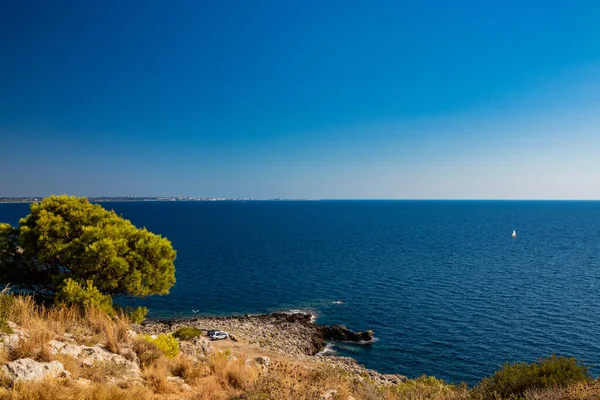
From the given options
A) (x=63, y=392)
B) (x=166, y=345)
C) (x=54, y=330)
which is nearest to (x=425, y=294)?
(x=166, y=345)

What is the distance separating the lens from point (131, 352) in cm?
1084

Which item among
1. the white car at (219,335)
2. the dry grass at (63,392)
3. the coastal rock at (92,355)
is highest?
the dry grass at (63,392)

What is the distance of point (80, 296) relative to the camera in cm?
1853

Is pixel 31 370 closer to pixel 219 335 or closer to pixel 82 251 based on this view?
pixel 82 251

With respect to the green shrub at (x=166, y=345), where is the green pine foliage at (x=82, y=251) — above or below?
above

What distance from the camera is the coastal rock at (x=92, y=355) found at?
9242 mm

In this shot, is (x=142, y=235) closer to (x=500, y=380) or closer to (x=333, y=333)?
(x=500, y=380)

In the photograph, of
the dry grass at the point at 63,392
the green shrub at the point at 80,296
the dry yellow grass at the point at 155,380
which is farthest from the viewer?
the green shrub at the point at 80,296

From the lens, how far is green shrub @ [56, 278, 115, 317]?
60.0 ft

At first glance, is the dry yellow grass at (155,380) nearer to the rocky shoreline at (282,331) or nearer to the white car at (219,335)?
the rocky shoreline at (282,331)

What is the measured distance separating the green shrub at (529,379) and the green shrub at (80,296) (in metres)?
17.2

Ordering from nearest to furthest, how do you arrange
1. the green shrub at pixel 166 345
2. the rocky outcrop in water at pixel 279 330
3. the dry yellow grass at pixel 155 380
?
the dry yellow grass at pixel 155 380 → the green shrub at pixel 166 345 → the rocky outcrop in water at pixel 279 330

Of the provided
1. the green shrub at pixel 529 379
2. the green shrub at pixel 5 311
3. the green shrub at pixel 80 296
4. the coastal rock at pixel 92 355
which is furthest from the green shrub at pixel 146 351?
the green shrub at pixel 529 379

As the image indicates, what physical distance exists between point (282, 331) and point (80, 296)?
2683cm
